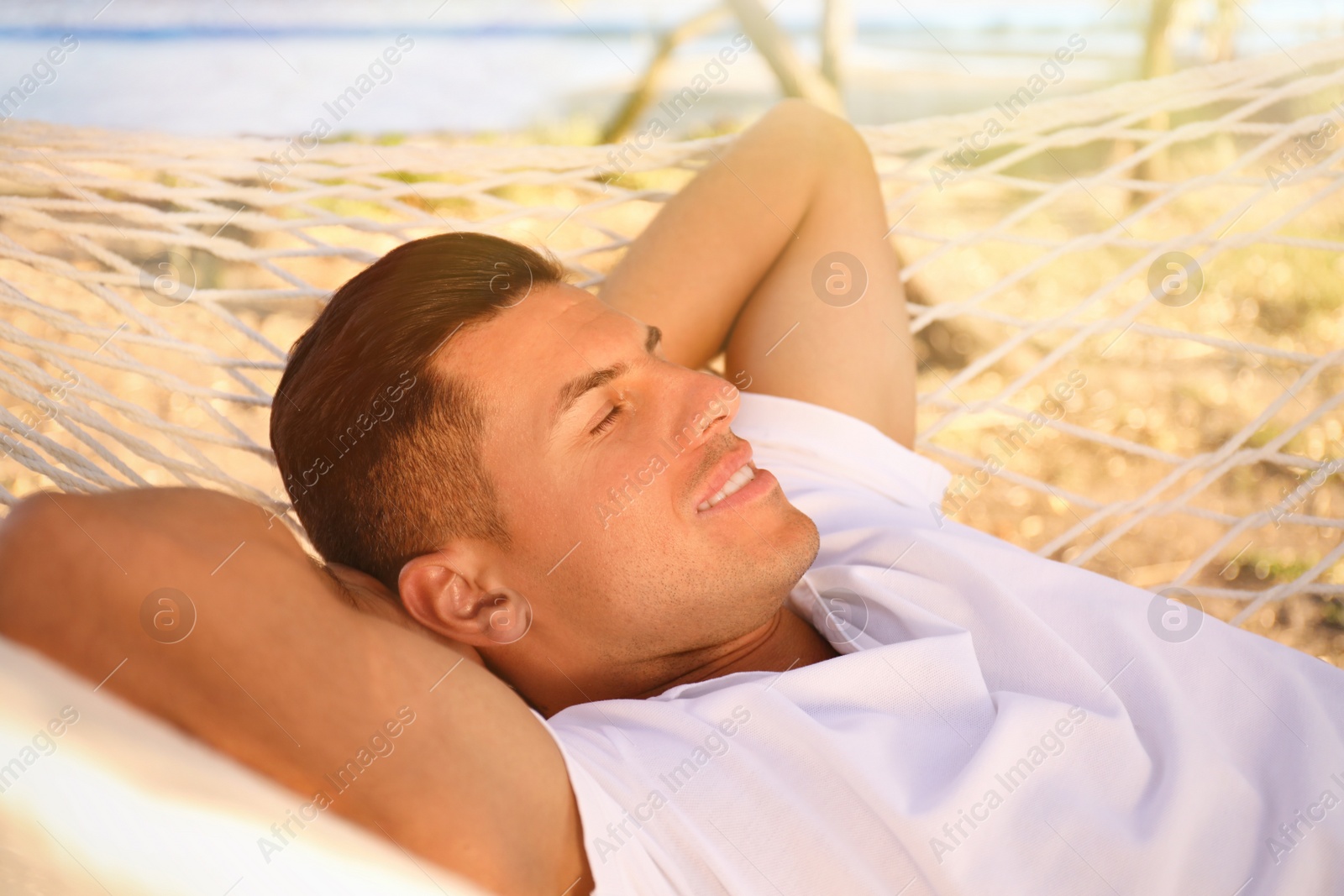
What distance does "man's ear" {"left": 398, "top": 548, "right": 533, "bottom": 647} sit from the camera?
2.87 feet

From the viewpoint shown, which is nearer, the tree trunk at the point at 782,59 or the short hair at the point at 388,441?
the short hair at the point at 388,441

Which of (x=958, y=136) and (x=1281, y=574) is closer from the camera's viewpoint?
(x=958, y=136)

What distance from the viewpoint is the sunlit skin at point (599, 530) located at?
0.90 m

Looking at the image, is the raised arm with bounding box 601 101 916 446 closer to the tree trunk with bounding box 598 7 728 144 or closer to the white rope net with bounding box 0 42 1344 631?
the white rope net with bounding box 0 42 1344 631

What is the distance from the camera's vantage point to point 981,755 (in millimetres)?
831

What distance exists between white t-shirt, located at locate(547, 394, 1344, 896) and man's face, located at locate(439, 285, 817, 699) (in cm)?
7

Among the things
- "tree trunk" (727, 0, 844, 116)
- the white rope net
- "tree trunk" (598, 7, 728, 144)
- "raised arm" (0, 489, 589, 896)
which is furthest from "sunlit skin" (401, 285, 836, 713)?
"tree trunk" (598, 7, 728, 144)

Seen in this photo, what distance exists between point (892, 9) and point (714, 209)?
1120cm

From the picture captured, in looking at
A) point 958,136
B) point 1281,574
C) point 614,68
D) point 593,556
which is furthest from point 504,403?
point 614,68

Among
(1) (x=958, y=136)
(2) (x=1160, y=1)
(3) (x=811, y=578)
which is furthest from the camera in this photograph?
(2) (x=1160, y=1)

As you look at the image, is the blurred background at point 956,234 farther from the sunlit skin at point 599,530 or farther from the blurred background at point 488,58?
the sunlit skin at point 599,530

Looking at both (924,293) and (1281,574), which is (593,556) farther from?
(924,293)

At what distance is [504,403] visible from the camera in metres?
0.91

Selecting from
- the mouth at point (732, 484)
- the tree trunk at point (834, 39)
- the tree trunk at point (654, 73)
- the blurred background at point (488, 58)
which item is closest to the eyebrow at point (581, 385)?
the mouth at point (732, 484)
